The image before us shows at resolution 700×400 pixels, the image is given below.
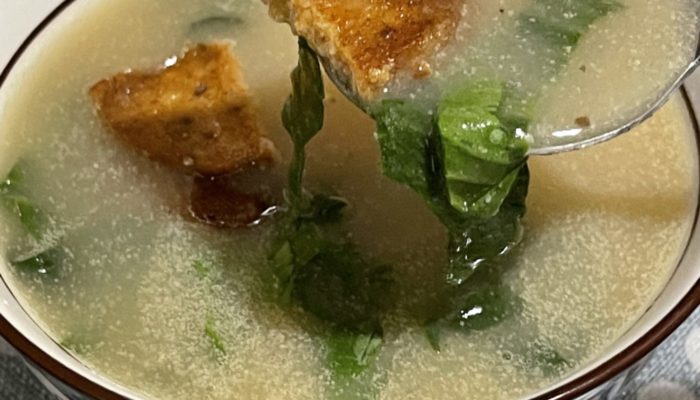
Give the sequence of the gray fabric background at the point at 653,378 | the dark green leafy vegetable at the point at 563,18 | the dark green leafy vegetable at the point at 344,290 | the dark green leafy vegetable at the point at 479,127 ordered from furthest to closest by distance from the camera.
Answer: the gray fabric background at the point at 653,378 → the dark green leafy vegetable at the point at 344,290 → the dark green leafy vegetable at the point at 563,18 → the dark green leafy vegetable at the point at 479,127

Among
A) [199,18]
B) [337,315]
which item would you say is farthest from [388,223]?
[199,18]

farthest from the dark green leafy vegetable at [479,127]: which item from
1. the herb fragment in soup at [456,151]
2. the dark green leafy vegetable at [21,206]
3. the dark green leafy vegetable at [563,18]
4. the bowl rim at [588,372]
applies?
the dark green leafy vegetable at [21,206]

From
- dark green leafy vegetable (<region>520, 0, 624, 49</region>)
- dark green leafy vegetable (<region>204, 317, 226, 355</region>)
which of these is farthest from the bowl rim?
dark green leafy vegetable (<region>520, 0, 624, 49</region>)

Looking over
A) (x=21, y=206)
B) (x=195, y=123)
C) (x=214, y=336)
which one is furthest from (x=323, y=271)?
(x=21, y=206)

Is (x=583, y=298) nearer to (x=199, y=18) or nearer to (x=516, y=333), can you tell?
(x=516, y=333)

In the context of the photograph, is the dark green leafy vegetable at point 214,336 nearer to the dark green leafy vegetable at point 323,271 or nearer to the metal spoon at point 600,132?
the dark green leafy vegetable at point 323,271

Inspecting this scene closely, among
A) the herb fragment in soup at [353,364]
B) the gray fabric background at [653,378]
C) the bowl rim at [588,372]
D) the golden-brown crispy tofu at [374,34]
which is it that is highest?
the golden-brown crispy tofu at [374,34]

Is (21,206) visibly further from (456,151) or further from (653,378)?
(653,378)

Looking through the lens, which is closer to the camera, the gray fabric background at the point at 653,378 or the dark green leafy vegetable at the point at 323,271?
the dark green leafy vegetable at the point at 323,271

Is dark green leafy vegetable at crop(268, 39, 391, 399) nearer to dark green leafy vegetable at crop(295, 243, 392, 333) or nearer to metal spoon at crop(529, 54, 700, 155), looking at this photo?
dark green leafy vegetable at crop(295, 243, 392, 333)
